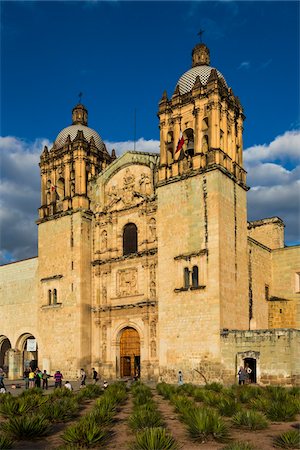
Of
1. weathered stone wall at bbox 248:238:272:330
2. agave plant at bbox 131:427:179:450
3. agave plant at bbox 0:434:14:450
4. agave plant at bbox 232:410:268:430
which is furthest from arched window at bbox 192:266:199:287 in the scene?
agave plant at bbox 0:434:14:450

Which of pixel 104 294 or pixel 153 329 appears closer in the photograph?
pixel 153 329

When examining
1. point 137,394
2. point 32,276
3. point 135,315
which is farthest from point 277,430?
point 32,276

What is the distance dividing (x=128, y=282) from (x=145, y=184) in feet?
20.1

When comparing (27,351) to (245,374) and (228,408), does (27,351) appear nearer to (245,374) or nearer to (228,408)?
(245,374)

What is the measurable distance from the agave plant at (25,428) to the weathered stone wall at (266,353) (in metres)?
14.2

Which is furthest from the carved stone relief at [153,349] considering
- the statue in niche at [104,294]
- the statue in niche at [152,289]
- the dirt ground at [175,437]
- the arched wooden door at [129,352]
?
the dirt ground at [175,437]

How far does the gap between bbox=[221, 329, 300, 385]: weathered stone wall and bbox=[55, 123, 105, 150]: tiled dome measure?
1859 cm

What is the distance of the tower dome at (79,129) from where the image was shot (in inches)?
1549

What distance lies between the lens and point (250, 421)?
15.0m

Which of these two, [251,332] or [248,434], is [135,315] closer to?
[251,332]

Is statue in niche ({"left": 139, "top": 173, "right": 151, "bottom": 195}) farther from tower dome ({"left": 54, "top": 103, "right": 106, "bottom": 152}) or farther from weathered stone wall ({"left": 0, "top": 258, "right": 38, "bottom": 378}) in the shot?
weathered stone wall ({"left": 0, "top": 258, "right": 38, "bottom": 378})

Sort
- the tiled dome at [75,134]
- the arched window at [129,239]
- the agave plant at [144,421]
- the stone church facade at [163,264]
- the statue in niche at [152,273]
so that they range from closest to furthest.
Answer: the agave plant at [144,421]
the stone church facade at [163,264]
the statue in niche at [152,273]
the arched window at [129,239]
the tiled dome at [75,134]

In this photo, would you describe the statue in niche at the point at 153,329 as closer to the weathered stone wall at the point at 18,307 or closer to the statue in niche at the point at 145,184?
the statue in niche at the point at 145,184

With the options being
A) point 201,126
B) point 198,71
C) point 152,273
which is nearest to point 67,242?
point 152,273
